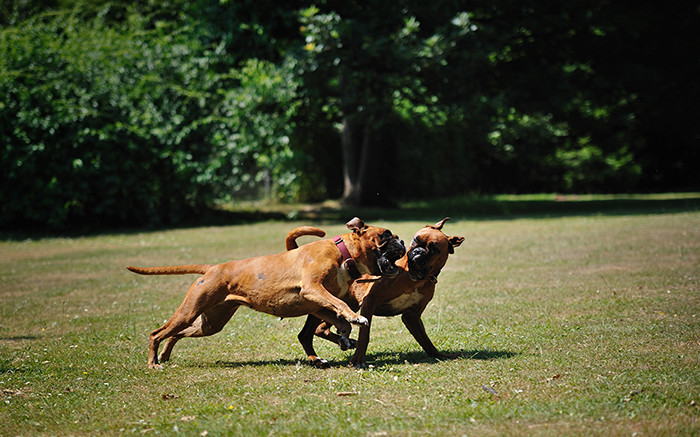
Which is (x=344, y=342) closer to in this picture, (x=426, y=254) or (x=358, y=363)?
(x=358, y=363)

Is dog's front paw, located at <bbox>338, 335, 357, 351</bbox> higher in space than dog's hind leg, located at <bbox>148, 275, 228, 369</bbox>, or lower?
lower

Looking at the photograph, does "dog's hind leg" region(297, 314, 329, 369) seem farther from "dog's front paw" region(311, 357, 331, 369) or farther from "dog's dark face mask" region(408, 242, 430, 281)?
"dog's dark face mask" region(408, 242, 430, 281)

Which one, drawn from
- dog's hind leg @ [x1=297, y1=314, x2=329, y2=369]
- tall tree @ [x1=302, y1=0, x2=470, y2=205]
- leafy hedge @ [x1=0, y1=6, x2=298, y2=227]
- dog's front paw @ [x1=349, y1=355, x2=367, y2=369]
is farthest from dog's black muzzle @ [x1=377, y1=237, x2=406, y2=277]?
leafy hedge @ [x1=0, y1=6, x2=298, y2=227]

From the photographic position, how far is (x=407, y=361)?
6281 mm

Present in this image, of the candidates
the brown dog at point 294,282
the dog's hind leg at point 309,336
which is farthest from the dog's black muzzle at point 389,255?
the dog's hind leg at point 309,336

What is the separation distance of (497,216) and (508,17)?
7113 mm

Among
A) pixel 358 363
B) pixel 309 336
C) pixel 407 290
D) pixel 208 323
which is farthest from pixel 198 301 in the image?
pixel 407 290

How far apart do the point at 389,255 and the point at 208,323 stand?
6.24 ft

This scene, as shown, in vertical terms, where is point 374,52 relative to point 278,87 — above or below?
above

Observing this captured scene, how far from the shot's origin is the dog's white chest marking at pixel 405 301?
6277 millimetres

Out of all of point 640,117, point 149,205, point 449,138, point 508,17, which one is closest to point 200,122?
point 149,205

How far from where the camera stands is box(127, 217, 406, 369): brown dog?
5945 mm

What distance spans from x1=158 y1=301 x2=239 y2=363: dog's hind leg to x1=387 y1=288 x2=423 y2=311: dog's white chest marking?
1464 millimetres

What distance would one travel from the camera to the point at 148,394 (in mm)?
5516
